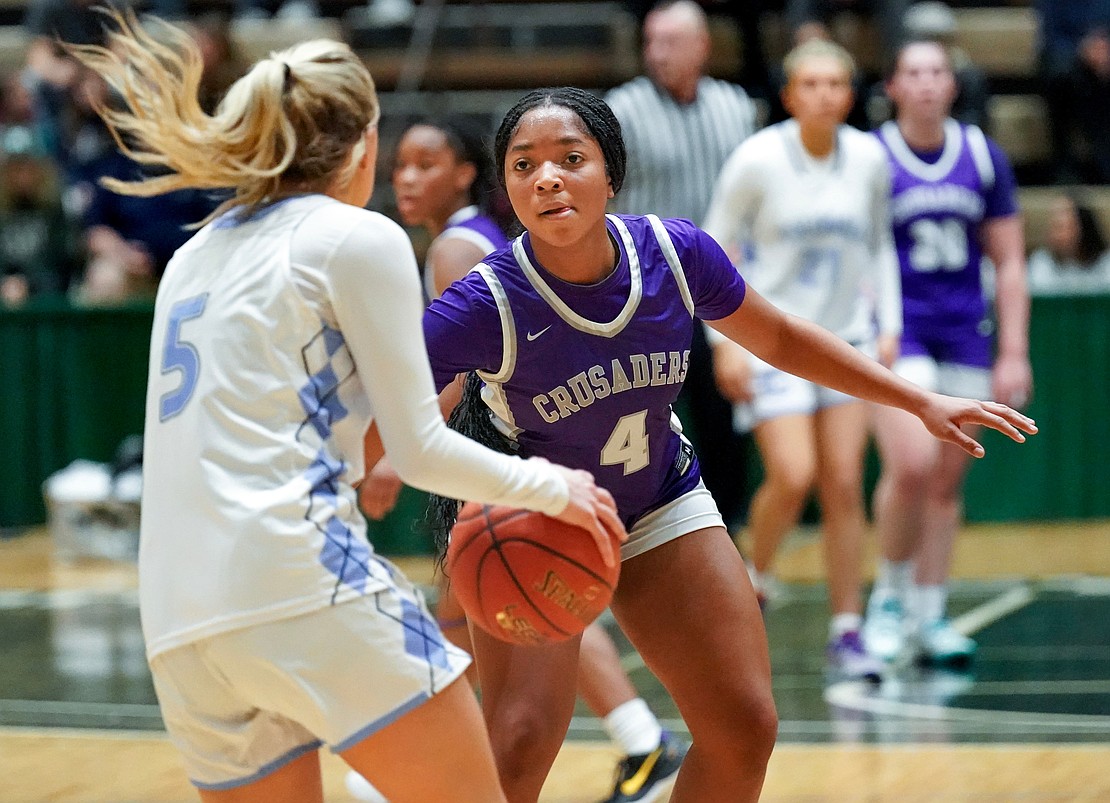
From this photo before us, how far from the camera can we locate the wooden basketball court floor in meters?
4.66

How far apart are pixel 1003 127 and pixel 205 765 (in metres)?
10.3

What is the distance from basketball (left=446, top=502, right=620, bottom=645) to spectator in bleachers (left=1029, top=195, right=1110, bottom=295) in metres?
7.38

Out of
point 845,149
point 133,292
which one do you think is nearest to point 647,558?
point 845,149

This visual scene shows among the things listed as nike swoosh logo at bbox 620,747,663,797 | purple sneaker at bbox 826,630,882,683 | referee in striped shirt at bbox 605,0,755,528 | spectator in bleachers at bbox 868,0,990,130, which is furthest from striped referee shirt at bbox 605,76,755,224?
nike swoosh logo at bbox 620,747,663,797

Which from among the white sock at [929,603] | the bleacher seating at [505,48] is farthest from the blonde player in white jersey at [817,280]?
the bleacher seating at [505,48]

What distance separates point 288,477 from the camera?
238 centimetres

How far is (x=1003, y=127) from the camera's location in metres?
11.7

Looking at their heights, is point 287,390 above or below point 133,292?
above

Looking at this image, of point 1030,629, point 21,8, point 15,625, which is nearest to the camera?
point 1030,629

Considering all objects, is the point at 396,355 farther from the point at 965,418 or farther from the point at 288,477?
the point at 965,418

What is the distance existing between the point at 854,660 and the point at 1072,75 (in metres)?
6.31

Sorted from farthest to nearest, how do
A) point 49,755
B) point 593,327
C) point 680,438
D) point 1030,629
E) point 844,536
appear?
point 1030,629 → point 844,536 → point 49,755 → point 680,438 → point 593,327

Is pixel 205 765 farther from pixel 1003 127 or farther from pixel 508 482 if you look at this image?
pixel 1003 127

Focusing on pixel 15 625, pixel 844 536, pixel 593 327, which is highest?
pixel 593 327
